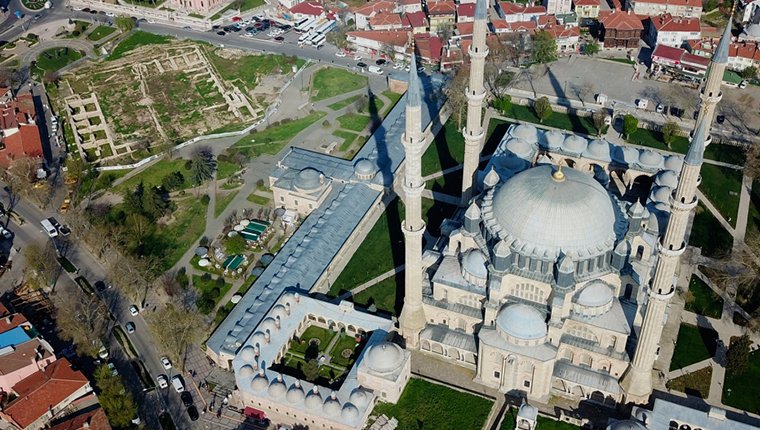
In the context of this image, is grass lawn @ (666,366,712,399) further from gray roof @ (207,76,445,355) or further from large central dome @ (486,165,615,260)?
gray roof @ (207,76,445,355)

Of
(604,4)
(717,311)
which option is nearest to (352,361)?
(717,311)

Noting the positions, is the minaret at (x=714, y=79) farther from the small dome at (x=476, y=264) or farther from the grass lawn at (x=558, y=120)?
the grass lawn at (x=558, y=120)

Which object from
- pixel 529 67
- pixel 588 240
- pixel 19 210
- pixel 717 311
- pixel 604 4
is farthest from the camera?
pixel 604 4

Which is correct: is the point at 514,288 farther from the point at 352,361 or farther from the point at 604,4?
the point at 604,4

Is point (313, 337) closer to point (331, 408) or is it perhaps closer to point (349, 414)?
point (331, 408)

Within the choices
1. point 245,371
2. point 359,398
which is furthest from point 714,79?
point 245,371

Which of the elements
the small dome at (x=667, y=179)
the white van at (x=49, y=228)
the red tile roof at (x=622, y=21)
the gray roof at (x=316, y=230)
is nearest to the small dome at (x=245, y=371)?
the gray roof at (x=316, y=230)
